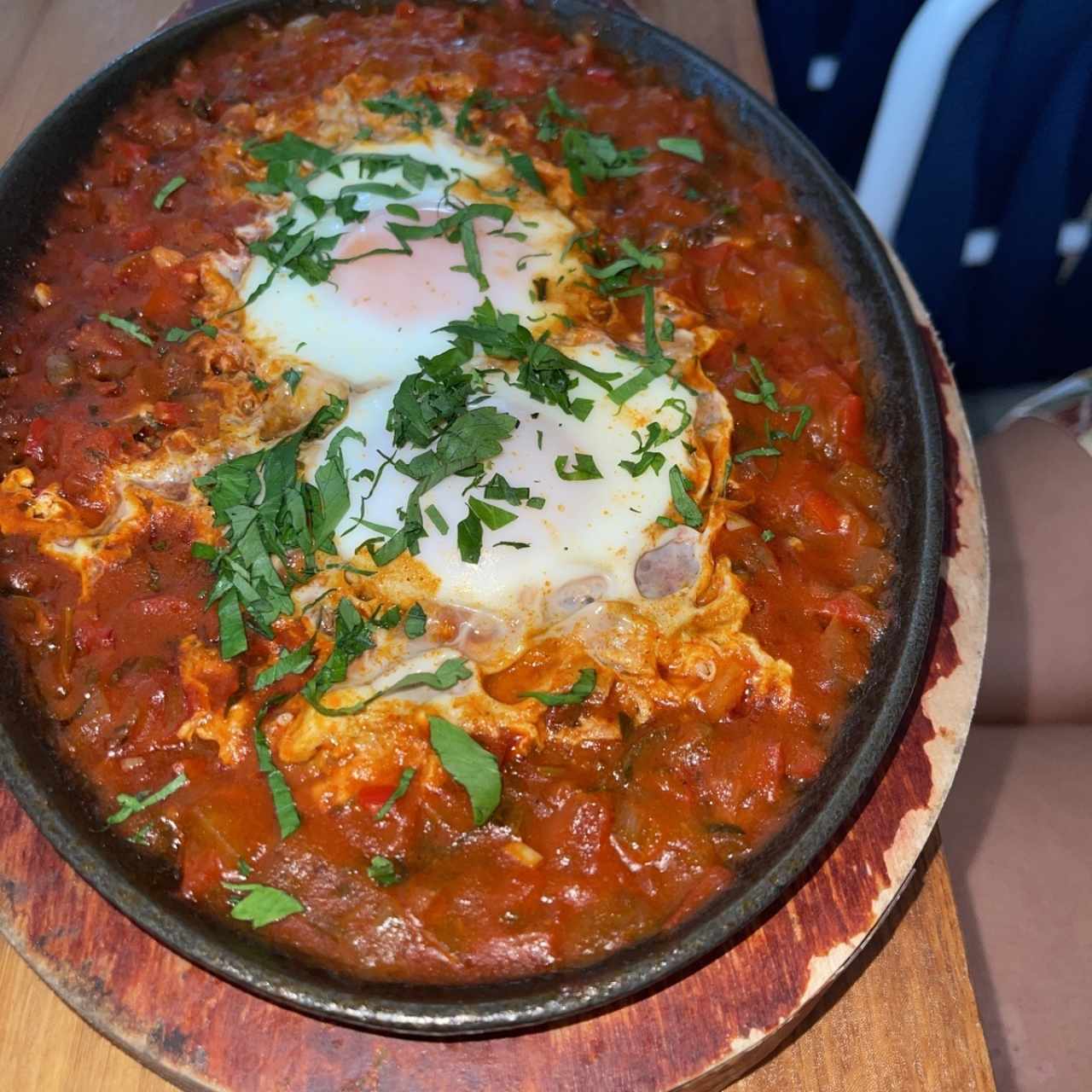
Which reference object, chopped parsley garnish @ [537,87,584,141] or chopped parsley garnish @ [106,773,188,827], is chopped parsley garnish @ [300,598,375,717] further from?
chopped parsley garnish @ [537,87,584,141]

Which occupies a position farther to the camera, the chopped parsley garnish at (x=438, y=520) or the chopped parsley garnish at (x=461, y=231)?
the chopped parsley garnish at (x=461, y=231)

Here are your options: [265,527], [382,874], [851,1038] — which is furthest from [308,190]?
[851,1038]

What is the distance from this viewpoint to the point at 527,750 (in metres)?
2.14

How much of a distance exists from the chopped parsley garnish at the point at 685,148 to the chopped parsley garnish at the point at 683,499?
3.84 ft

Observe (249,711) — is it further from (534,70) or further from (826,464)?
(534,70)

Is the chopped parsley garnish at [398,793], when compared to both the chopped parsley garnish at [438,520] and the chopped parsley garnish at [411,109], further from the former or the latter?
the chopped parsley garnish at [411,109]

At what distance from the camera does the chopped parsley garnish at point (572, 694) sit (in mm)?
2148

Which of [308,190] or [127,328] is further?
[308,190]

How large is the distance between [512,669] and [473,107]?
6.16 ft

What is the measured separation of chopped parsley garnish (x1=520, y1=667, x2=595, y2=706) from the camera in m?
2.15

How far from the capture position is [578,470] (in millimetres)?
2381

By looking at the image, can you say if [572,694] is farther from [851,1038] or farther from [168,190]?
[168,190]

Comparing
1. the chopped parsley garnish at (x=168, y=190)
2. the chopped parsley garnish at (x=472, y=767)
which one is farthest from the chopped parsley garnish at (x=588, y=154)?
the chopped parsley garnish at (x=472, y=767)

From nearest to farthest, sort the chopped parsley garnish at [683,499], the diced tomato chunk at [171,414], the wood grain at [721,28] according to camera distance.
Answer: the chopped parsley garnish at [683,499] → the diced tomato chunk at [171,414] → the wood grain at [721,28]
